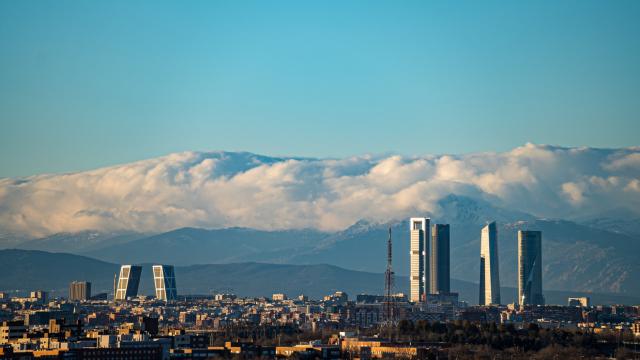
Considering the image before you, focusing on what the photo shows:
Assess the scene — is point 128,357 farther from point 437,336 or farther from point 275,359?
point 437,336

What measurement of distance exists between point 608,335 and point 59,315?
55507mm

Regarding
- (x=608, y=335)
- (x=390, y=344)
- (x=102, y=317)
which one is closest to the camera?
(x=390, y=344)

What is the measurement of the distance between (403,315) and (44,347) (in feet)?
279

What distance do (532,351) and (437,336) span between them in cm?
997

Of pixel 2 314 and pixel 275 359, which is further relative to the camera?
pixel 2 314

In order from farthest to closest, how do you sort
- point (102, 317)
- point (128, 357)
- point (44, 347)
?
point (102, 317) → point (44, 347) → point (128, 357)

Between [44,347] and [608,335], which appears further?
[608,335]

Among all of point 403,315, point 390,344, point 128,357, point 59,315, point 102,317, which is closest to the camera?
point 128,357

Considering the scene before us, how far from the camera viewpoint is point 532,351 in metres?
117

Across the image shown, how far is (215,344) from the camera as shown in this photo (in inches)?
4951

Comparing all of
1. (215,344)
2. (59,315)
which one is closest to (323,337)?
(215,344)

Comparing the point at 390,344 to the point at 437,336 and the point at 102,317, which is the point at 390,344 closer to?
the point at 437,336

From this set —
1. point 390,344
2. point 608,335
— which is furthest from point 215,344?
point 608,335

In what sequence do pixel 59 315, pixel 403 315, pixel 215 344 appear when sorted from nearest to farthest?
pixel 215 344 → pixel 59 315 → pixel 403 315
